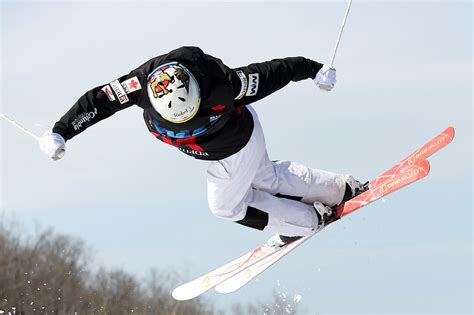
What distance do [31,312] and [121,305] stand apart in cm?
250

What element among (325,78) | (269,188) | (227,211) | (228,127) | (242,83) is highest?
(325,78)

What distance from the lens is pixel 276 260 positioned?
23.6 feet

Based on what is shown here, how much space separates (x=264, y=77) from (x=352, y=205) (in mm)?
1613

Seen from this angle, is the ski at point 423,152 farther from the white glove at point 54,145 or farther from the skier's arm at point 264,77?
the white glove at point 54,145

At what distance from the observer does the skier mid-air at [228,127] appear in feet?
18.4

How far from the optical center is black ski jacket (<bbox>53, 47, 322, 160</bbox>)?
5.69m

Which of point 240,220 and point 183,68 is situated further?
point 240,220

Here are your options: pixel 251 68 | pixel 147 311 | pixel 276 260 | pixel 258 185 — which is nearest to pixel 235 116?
pixel 251 68

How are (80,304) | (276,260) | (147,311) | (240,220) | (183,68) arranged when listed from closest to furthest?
(183,68) → (240,220) → (276,260) → (147,311) → (80,304)

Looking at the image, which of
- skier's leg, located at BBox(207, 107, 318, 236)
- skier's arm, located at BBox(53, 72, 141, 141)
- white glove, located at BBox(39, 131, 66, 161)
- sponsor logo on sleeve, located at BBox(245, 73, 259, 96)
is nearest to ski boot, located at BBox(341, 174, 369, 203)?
skier's leg, located at BBox(207, 107, 318, 236)

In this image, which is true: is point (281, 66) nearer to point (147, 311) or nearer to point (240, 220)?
point (240, 220)

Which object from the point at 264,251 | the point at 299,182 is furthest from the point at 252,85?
the point at 264,251

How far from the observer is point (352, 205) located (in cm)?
686

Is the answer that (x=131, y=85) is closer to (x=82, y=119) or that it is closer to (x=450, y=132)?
(x=82, y=119)
